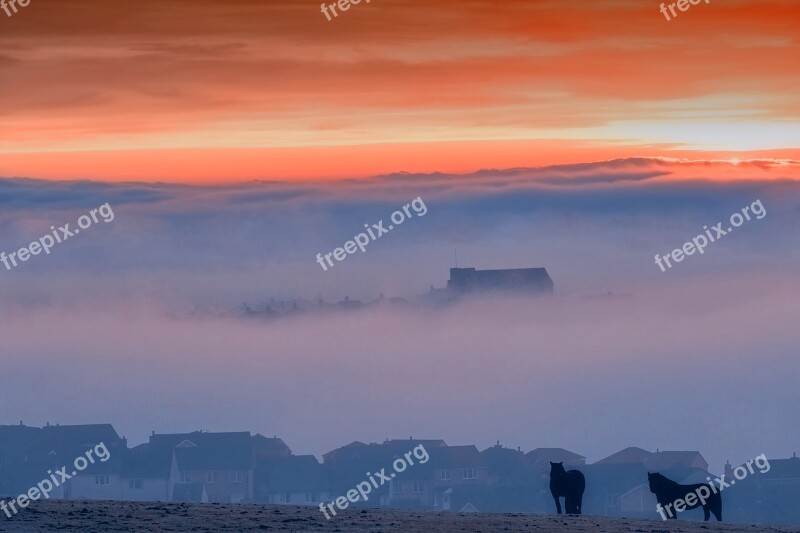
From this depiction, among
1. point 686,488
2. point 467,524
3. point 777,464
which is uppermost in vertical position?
point 777,464

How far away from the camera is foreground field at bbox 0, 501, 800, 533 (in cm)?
3459

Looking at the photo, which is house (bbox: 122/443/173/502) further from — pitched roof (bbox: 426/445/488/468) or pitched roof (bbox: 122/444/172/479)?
pitched roof (bbox: 426/445/488/468)

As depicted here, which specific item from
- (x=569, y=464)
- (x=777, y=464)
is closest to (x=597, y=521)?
(x=777, y=464)

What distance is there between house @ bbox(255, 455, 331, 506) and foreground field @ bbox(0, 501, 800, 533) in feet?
199

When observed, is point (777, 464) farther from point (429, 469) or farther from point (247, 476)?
point (247, 476)

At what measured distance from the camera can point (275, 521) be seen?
35.8m

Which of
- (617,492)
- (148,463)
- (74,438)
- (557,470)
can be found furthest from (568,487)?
(74,438)

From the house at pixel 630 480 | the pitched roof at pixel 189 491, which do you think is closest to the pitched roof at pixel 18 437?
the pitched roof at pixel 189 491

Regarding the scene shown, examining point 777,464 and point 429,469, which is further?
point 429,469

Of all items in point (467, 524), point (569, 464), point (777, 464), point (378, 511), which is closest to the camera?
point (467, 524)

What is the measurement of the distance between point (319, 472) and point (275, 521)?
72114mm

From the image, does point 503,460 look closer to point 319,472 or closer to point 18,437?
point 319,472

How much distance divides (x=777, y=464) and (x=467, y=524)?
64741 millimetres

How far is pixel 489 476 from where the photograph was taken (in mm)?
105938
